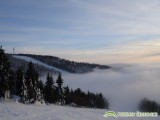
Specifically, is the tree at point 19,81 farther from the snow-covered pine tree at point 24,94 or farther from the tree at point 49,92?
the tree at point 49,92

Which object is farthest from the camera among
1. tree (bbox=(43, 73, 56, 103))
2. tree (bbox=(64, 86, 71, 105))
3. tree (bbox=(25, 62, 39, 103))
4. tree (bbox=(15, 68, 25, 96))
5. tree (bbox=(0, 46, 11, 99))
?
tree (bbox=(64, 86, 71, 105))

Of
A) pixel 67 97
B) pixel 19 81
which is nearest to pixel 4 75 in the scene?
pixel 19 81

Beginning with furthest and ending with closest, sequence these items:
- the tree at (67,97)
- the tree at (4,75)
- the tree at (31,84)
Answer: the tree at (67,97)
the tree at (31,84)
the tree at (4,75)

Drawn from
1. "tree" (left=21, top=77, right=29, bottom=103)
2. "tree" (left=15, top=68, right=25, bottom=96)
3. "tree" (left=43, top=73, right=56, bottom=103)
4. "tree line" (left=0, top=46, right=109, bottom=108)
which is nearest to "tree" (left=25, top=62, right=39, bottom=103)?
"tree line" (left=0, top=46, right=109, bottom=108)

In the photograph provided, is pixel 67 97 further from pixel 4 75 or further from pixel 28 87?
pixel 4 75

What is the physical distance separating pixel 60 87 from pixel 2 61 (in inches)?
1308

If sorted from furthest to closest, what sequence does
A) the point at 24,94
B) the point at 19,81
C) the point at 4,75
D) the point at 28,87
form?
the point at 19,81, the point at 28,87, the point at 24,94, the point at 4,75

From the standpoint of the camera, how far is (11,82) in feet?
284

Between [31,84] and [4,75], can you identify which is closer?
[4,75]

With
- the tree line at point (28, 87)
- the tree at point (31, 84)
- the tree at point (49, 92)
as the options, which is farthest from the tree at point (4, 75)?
the tree at point (49, 92)

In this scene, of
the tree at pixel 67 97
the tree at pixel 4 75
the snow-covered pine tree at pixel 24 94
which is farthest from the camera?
the tree at pixel 67 97

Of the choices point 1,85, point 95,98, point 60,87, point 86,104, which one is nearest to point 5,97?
point 1,85

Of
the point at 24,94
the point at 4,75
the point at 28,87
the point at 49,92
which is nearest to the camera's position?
the point at 4,75

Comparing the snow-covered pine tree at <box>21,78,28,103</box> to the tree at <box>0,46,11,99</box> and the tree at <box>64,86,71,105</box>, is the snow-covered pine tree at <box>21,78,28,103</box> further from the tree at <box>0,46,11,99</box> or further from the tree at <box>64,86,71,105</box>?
the tree at <box>64,86,71,105</box>
